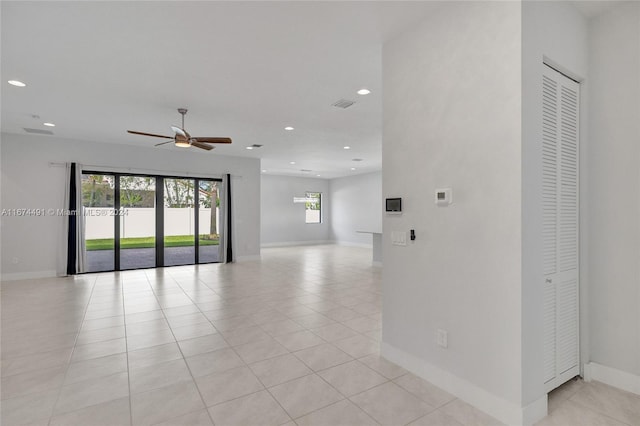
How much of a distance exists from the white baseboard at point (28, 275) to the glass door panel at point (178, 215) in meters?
2.23

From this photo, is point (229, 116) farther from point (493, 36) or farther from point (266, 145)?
point (493, 36)

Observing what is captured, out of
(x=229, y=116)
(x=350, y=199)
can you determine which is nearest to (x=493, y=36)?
(x=229, y=116)

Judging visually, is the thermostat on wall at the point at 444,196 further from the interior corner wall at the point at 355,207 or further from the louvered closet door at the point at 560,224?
the interior corner wall at the point at 355,207

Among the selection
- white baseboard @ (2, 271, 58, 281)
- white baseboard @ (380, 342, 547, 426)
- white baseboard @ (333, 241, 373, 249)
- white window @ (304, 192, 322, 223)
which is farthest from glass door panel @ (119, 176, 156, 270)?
white baseboard @ (333, 241, 373, 249)

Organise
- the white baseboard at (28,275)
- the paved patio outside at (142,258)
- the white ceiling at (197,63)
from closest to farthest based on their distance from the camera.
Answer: the white ceiling at (197,63) → the white baseboard at (28,275) → the paved patio outside at (142,258)

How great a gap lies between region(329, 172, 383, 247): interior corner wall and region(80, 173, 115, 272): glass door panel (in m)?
7.92

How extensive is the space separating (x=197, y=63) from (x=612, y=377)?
465cm

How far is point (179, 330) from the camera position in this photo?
3725mm

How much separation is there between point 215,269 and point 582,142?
717 cm

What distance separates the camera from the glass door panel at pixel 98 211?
725 centimetres

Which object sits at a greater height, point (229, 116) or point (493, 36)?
point (229, 116)

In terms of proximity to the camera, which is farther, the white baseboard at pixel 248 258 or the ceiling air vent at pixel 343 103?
the white baseboard at pixel 248 258

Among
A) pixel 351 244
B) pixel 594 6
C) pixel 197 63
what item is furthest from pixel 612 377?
pixel 351 244

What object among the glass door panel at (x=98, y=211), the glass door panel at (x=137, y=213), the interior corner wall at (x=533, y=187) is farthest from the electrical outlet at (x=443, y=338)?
the glass door panel at (x=98, y=211)
